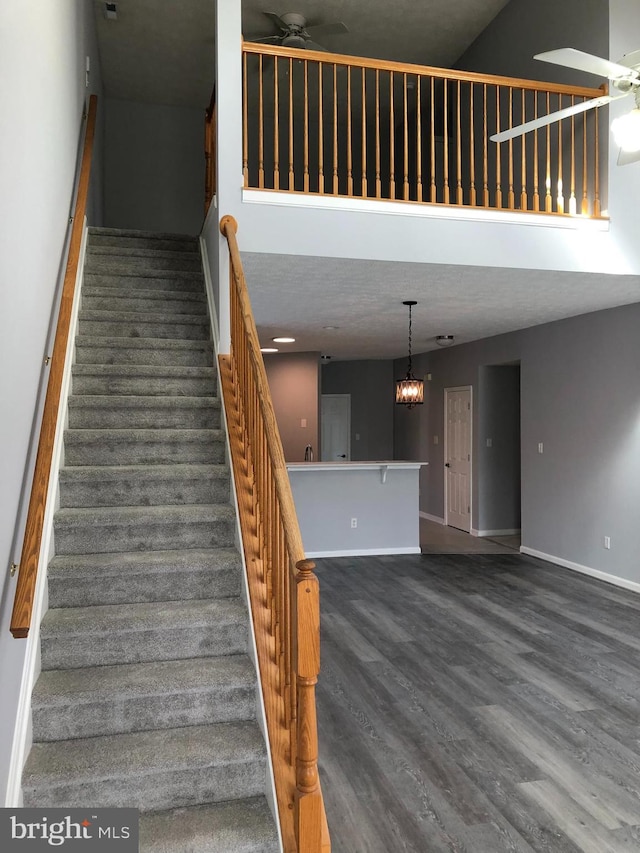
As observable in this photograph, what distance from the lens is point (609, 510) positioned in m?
6.08

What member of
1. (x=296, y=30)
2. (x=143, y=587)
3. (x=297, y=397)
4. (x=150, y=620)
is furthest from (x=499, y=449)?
(x=150, y=620)

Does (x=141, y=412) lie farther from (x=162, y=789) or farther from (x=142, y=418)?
(x=162, y=789)

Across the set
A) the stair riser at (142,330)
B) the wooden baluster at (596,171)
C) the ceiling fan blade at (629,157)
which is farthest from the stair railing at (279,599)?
the wooden baluster at (596,171)

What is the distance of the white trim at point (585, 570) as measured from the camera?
19.1ft

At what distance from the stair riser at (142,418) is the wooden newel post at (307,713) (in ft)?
7.15

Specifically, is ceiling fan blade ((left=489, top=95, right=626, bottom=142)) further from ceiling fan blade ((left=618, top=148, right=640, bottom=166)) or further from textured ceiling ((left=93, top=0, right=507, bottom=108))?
textured ceiling ((left=93, top=0, right=507, bottom=108))

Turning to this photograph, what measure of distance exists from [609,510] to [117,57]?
705 cm

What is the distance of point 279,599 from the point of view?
232 centimetres

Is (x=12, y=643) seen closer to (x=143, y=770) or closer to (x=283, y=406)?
(x=143, y=770)

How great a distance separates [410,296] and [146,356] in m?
2.38

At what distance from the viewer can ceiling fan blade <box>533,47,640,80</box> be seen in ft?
8.61

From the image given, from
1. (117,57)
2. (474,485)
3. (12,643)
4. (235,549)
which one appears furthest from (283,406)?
(12,643)

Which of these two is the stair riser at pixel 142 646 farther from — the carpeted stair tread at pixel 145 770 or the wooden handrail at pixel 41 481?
the wooden handrail at pixel 41 481

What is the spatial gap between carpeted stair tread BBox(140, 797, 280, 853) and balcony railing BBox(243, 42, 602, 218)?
3.42 m
